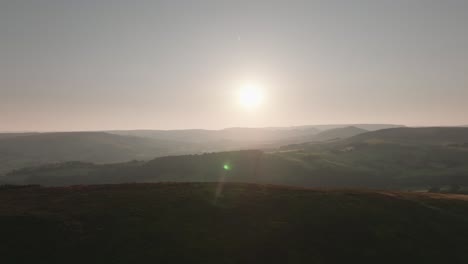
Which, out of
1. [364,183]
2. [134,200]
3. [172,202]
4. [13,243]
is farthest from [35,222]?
[364,183]

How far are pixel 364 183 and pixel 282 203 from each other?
113m

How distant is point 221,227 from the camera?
3288cm

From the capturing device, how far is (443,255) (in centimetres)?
3209

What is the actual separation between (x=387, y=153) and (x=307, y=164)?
65508 mm

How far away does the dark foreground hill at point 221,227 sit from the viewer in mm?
27000

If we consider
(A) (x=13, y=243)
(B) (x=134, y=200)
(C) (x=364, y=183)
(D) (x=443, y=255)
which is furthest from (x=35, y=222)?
(C) (x=364, y=183)

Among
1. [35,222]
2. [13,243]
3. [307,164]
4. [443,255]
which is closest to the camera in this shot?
[13,243]

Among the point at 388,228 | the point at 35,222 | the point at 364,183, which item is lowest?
the point at 364,183

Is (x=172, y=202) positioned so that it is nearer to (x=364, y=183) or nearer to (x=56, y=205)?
(x=56, y=205)

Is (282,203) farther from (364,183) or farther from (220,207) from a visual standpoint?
(364,183)

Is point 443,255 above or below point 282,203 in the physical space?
below

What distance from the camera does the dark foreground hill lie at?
88.6 feet

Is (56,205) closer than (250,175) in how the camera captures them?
Yes

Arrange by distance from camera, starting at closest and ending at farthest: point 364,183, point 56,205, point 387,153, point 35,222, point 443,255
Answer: point 35,222
point 443,255
point 56,205
point 364,183
point 387,153
